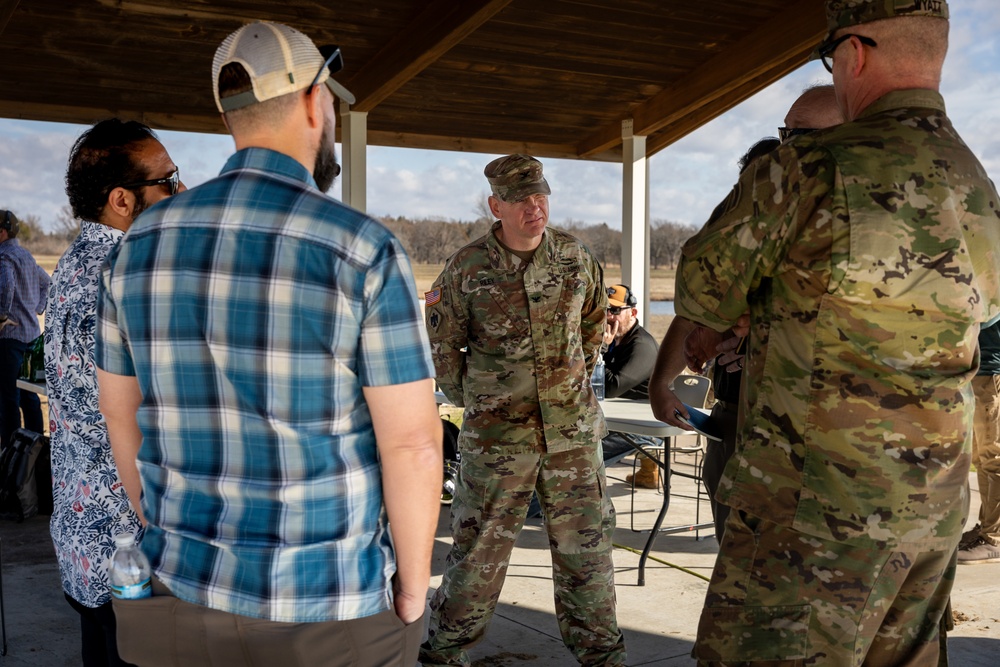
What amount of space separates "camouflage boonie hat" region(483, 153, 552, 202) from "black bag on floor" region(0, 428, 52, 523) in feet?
13.0

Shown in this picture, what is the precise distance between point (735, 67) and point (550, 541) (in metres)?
5.70

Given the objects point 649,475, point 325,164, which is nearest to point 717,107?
point 649,475

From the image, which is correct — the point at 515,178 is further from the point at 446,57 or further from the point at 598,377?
the point at 446,57

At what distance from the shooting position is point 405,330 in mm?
1351

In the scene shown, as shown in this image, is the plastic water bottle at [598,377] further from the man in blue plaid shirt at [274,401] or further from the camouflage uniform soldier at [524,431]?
the man in blue plaid shirt at [274,401]

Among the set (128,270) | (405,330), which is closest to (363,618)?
(405,330)

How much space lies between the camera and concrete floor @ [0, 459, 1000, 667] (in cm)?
356

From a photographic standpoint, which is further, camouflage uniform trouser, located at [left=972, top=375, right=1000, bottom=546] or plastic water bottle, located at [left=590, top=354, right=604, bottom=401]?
plastic water bottle, located at [left=590, top=354, right=604, bottom=401]

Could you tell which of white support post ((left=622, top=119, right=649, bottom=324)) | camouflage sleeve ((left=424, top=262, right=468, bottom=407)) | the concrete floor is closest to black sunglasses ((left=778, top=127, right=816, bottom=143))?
camouflage sleeve ((left=424, top=262, right=468, bottom=407))

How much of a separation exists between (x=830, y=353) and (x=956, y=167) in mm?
417

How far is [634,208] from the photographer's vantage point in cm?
899

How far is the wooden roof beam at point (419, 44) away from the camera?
641 centimetres

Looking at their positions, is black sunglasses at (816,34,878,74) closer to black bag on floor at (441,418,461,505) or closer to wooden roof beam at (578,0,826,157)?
black bag on floor at (441,418,461,505)

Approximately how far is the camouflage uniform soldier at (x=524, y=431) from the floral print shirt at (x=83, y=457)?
4.62 ft
